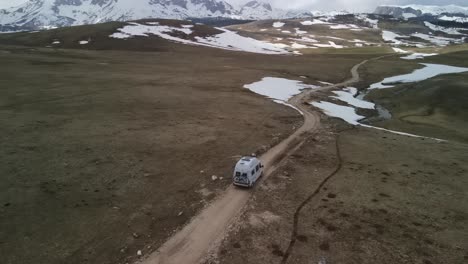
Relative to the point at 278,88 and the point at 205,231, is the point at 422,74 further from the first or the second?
the point at 205,231

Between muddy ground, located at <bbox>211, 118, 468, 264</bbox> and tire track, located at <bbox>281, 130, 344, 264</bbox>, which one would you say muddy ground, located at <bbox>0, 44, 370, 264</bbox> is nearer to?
muddy ground, located at <bbox>211, 118, 468, 264</bbox>

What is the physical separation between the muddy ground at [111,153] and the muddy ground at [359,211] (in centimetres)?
604

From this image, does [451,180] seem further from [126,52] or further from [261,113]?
[126,52]

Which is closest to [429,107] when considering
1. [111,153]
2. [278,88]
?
[278,88]

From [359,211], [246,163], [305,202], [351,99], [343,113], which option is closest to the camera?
[359,211]

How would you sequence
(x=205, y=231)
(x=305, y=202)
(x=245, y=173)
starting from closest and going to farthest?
1. (x=205, y=231)
2. (x=305, y=202)
3. (x=245, y=173)

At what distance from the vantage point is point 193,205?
33.0m

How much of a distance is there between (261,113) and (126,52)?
110995 millimetres

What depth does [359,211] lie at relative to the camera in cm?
3309

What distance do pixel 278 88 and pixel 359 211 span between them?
→ 64621mm

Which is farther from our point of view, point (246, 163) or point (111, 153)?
point (111, 153)

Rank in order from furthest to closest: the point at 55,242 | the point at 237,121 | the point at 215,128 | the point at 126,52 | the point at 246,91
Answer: the point at 126,52
the point at 246,91
the point at 237,121
the point at 215,128
the point at 55,242

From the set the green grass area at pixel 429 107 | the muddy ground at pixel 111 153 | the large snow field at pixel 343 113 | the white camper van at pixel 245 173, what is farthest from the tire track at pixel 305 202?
the green grass area at pixel 429 107

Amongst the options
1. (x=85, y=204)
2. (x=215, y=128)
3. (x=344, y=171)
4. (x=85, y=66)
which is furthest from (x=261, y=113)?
(x=85, y=66)
